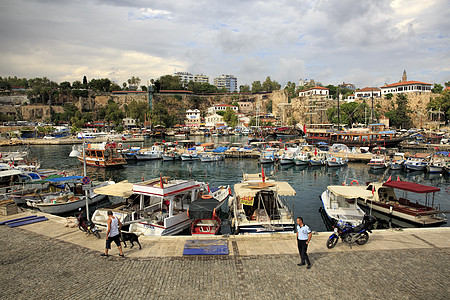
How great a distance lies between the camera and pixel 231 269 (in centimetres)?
912

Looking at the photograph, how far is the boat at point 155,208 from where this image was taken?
44.6ft

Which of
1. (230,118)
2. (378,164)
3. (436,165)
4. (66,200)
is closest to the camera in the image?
(66,200)

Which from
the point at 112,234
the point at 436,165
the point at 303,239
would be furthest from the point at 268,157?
the point at 112,234

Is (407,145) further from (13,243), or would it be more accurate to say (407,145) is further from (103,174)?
(13,243)

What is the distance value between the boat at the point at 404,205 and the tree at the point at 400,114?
271ft

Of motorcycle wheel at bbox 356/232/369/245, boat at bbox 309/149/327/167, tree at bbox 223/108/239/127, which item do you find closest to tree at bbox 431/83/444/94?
tree at bbox 223/108/239/127

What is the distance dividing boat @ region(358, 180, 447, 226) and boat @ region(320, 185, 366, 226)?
55cm

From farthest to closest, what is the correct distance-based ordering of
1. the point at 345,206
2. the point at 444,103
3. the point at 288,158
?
1. the point at 444,103
2. the point at 288,158
3. the point at 345,206

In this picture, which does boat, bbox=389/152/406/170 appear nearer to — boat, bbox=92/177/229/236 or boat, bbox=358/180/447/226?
boat, bbox=358/180/447/226

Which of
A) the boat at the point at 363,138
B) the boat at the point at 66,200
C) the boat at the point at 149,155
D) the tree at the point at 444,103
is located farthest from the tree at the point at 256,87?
the boat at the point at 66,200

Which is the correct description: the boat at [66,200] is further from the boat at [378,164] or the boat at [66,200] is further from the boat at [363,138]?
the boat at [363,138]

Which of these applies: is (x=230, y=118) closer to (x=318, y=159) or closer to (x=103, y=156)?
(x=318, y=159)

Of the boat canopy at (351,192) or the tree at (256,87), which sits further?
the tree at (256,87)

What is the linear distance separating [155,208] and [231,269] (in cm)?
772
